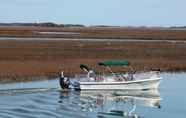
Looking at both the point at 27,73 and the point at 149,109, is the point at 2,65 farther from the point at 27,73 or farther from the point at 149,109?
the point at 149,109

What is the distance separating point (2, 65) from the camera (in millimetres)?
61969

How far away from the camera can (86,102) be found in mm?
42469

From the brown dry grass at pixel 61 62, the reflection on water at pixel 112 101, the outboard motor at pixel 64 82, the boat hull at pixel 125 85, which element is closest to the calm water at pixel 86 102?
the reflection on water at pixel 112 101

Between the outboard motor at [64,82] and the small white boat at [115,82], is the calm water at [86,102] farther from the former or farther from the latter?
the small white boat at [115,82]

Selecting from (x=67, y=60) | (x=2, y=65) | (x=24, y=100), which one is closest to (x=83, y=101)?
(x=24, y=100)

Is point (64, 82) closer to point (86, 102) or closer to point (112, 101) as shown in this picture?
point (86, 102)

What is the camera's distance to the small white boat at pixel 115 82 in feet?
162

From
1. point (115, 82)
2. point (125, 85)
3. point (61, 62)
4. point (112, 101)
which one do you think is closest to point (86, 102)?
point (112, 101)

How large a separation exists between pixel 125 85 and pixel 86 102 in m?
9.05

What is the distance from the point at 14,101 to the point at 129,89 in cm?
1339

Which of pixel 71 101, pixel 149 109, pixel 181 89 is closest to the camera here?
pixel 149 109

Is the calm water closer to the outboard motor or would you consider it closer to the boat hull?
the outboard motor

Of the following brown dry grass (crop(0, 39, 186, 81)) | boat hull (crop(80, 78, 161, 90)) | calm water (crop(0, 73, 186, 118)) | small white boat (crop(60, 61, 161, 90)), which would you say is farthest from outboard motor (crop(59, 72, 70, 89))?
brown dry grass (crop(0, 39, 186, 81))

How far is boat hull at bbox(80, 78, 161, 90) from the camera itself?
49.7m
